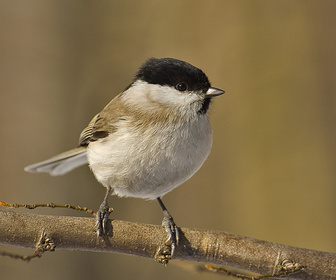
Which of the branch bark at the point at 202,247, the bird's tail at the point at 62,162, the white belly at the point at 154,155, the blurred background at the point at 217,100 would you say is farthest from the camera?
the blurred background at the point at 217,100

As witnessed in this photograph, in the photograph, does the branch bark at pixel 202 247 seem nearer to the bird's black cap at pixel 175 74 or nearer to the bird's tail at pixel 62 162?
the bird's black cap at pixel 175 74

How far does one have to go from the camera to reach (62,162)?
276 cm

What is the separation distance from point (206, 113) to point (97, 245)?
2.84ft

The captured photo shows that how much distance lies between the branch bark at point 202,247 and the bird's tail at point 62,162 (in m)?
0.90

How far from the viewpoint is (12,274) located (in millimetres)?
3289

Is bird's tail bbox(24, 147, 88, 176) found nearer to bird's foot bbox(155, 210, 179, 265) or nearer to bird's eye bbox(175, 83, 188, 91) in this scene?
bird's eye bbox(175, 83, 188, 91)

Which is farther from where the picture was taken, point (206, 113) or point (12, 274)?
point (12, 274)

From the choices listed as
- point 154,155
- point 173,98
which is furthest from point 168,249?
point 173,98

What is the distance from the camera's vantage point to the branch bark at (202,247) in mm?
1795

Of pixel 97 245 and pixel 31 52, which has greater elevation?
pixel 31 52

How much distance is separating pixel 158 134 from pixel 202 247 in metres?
0.56

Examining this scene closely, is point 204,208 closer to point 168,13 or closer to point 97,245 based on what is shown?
point 168,13

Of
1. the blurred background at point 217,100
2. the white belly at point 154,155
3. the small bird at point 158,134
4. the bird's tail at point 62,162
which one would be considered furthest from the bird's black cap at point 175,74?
the blurred background at point 217,100

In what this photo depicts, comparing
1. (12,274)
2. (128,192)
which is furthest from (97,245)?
(12,274)
